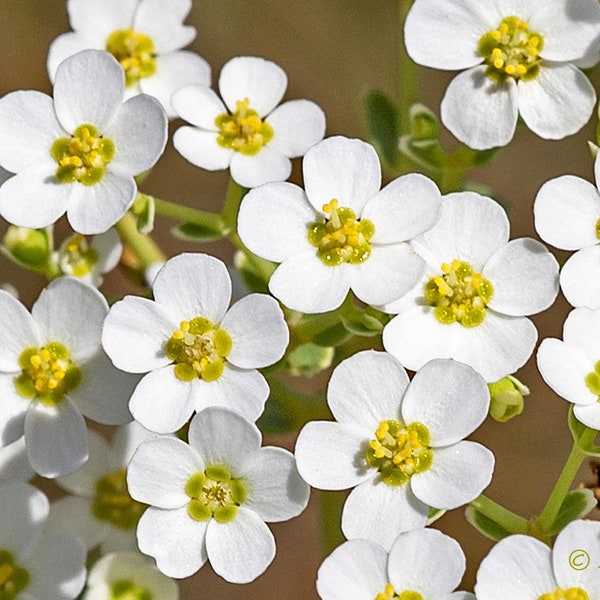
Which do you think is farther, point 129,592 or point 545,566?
point 129,592

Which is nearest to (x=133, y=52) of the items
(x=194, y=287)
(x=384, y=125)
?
(x=384, y=125)

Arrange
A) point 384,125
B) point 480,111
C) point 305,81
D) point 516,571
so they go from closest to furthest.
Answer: point 516,571, point 480,111, point 384,125, point 305,81

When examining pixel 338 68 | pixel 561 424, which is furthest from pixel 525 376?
pixel 338 68

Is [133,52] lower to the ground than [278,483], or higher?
higher

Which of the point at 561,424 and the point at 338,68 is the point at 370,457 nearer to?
the point at 561,424

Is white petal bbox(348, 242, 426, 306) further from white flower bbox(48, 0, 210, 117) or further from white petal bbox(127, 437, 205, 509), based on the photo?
white flower bbox(48, 0, 210, 117)

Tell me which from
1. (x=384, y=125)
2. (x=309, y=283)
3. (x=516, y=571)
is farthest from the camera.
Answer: (x=384, y=125)

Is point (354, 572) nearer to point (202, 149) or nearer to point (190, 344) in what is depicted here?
point (190, 344)

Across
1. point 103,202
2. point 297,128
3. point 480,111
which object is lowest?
point 103,202
